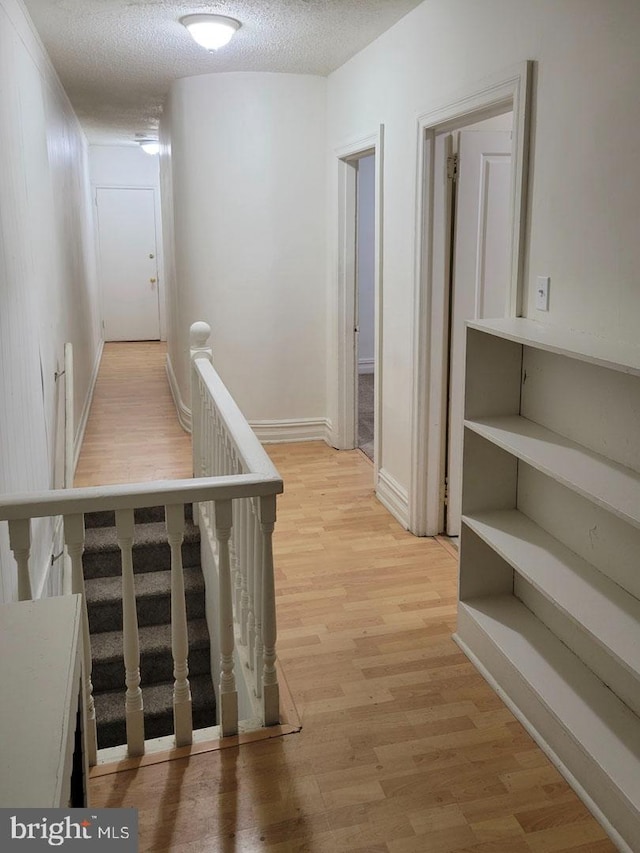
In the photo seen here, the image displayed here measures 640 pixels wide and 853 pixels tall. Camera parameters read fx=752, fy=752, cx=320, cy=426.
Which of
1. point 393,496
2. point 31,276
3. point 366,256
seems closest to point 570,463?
point 393,496

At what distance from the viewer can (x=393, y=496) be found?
13.6 feet

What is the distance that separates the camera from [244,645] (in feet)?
8.85

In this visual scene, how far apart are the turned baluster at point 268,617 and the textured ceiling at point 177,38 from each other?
8.36 feet

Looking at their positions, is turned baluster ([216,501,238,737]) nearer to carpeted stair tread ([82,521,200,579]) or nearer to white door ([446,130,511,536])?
white door ([446,130,511,536])

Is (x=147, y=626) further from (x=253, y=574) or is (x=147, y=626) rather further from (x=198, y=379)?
(x=253, y=574)

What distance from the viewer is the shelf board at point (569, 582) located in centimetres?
193

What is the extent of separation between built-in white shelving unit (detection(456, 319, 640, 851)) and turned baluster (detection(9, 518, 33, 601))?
1412 millimetres

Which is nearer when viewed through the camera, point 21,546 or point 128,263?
point 21,546

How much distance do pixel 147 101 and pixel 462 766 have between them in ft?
18.5

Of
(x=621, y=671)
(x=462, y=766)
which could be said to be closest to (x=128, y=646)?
(x=462, y=766)

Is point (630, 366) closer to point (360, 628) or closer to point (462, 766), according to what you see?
point (462, 766)

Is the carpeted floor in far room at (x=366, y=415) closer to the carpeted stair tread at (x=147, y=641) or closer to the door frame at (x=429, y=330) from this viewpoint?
the door frame at (x=429, y=330)

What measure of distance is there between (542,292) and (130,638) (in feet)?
5.56

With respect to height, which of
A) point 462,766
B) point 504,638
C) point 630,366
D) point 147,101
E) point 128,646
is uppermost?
point 147,101
